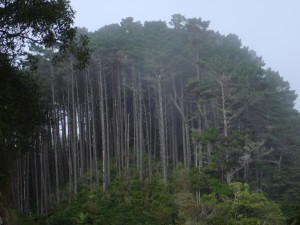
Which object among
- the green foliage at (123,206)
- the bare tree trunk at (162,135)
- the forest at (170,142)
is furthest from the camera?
the bare tree trunk at (162,135)

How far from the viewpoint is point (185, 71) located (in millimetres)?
35344

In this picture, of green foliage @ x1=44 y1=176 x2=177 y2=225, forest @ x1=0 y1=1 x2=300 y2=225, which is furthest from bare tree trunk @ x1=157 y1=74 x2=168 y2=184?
green foliage @ x1=44 y1=176 x2=177 y2=225

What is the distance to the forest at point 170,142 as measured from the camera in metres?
23.4

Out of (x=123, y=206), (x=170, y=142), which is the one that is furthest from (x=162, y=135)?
(x=170, y=142)

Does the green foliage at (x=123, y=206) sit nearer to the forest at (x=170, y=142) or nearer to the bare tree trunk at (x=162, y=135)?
the forest at (x=170, y=142)

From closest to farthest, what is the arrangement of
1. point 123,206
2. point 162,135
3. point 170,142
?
1. point 123,206
2. point 162,135
3. point 170,142

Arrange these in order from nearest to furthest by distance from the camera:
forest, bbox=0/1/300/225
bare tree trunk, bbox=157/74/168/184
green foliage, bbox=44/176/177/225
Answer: forest, bbox=0/1/300/225, green foliage, bbox=44/176/177/225, bare tree trunk, bbox=157/74/168/184

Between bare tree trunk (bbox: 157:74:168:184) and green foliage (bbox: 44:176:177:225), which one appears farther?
bare tree trunk (bbox: 157:74:168:184)

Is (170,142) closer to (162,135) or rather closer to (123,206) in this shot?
(162,135)

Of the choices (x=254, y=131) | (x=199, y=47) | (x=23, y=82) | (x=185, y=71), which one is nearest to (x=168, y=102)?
(x=185, y=71)

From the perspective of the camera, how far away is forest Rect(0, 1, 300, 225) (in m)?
23.4

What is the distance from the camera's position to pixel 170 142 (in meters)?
38.2

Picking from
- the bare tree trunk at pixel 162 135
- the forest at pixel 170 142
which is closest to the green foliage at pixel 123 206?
the forest at pixel 170 142

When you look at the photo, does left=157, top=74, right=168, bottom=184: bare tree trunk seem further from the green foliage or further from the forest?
the green foliage
